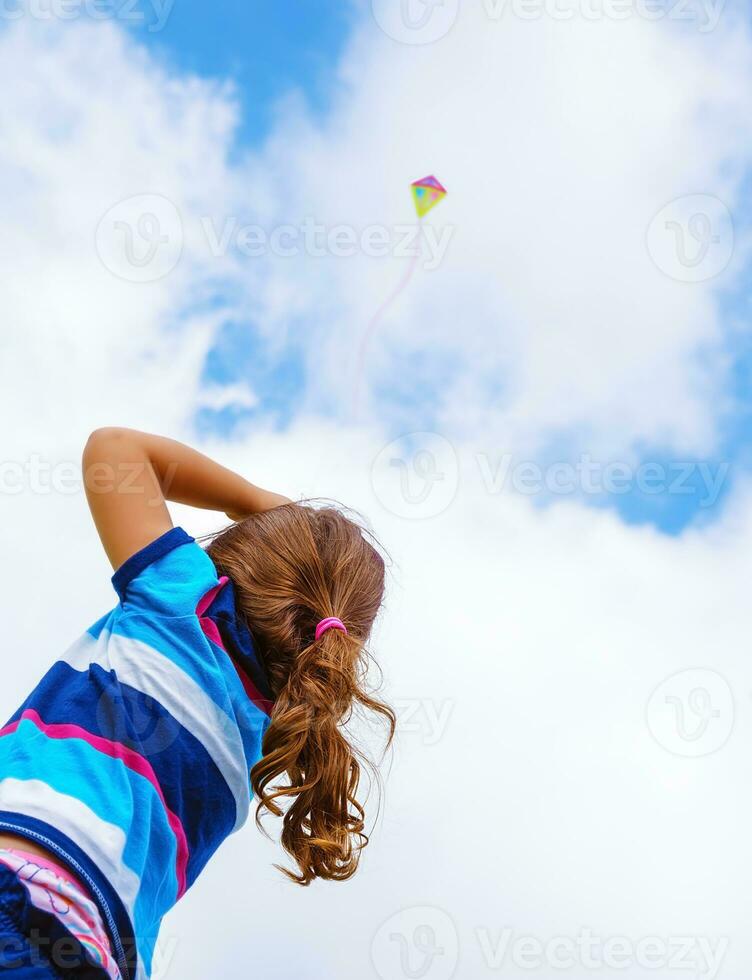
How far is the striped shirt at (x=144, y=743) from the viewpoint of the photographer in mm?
1748

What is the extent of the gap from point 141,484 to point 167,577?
276 mm

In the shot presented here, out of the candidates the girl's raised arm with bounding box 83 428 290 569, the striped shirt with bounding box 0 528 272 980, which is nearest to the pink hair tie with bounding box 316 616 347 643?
the striped shirt with bounding box 0 528 272 980

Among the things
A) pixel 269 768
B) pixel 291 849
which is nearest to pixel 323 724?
pixel 269 768

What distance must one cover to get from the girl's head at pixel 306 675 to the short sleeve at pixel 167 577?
15cm

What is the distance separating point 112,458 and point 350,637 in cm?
68

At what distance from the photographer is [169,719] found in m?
1.96

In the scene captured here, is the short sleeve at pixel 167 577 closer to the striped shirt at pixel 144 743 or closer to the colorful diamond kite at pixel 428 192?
the striped shirt at pixel 144 743

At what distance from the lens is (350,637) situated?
2324 mm

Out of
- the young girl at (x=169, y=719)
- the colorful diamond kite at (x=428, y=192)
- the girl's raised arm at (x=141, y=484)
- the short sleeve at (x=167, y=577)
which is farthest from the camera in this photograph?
the colorful diamond kite at (x=428, y=192)

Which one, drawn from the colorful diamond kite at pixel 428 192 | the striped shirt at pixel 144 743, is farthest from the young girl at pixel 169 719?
the colorful diamond kite at pixel 428 192

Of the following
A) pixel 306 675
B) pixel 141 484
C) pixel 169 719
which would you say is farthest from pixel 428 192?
pixel 169 719

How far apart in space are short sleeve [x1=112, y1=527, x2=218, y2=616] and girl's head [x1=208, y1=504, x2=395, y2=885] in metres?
0.15

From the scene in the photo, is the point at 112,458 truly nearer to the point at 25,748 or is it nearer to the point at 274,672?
the point at 274,672

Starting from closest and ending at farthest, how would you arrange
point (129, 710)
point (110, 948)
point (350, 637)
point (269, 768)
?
point (110, 948) → point (129, 710) → point (269, 768) → point (350, 637)
